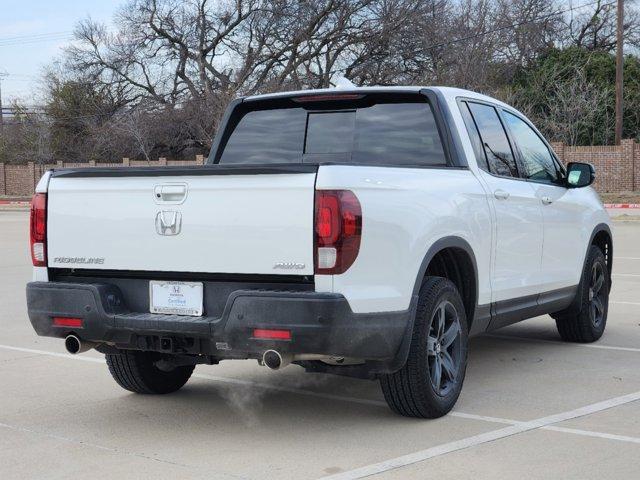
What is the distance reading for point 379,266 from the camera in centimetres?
525

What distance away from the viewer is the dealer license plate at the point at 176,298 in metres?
5.38

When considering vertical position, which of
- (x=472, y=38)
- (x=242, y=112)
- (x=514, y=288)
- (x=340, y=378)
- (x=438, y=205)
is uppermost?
(x=472, y=38)

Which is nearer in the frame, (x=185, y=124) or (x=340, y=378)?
(x=340, y=378)

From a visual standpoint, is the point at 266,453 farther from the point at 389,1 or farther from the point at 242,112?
the point at 389,1

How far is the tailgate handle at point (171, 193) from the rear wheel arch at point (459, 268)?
1505mm

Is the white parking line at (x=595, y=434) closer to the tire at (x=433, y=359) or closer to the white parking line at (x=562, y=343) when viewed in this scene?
the tire at (x=433, y=359)

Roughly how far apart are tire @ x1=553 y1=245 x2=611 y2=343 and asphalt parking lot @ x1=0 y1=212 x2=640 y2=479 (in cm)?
14

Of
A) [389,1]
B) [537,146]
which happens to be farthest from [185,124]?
[537,146]

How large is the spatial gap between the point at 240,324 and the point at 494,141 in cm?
282

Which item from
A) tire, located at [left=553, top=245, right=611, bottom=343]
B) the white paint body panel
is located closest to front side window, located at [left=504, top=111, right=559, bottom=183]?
tire, located at [left=553, top=245, right=611, bottom=343]

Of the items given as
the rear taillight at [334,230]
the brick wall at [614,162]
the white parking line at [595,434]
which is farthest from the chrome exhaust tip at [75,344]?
the brick wall at [614,162]

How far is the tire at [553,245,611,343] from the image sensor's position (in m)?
8.31

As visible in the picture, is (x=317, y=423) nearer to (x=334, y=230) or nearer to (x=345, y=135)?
(x=334, y=230)

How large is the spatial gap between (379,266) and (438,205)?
2.52ft
